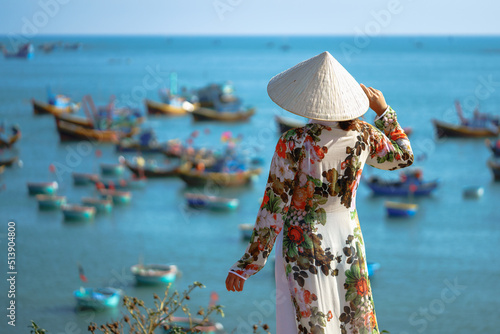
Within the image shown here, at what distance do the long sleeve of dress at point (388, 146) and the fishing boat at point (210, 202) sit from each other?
881 inches

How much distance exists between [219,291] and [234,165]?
11511mm

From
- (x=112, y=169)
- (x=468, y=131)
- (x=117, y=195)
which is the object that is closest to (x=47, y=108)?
(x=112, y=169)

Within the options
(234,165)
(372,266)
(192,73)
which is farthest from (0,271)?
(192,73)

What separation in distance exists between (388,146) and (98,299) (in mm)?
13991

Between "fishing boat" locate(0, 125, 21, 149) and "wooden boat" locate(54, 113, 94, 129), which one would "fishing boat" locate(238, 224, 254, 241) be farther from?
"wooden boat" locate(54, 113, 94, 129)

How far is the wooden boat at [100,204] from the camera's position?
24.6 meters

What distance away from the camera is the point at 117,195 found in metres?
26.1

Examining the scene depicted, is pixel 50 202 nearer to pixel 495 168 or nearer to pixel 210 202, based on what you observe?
pixel 210 202

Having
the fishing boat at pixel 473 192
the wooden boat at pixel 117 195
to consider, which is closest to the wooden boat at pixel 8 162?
the wooden boat at pixel 117 195

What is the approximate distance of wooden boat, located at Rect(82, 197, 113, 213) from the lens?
24.6 meters

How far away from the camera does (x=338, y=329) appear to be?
7.86 ft

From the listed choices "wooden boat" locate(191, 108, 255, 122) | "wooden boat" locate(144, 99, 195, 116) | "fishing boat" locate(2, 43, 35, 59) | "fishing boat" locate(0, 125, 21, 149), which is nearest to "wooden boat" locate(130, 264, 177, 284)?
"fishing boat" locate(0, 125, 21, 149)

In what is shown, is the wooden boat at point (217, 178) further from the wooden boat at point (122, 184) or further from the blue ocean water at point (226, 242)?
the wooden boat at point (122, 184)

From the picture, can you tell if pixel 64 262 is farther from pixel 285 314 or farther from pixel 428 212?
pixel 285 314
